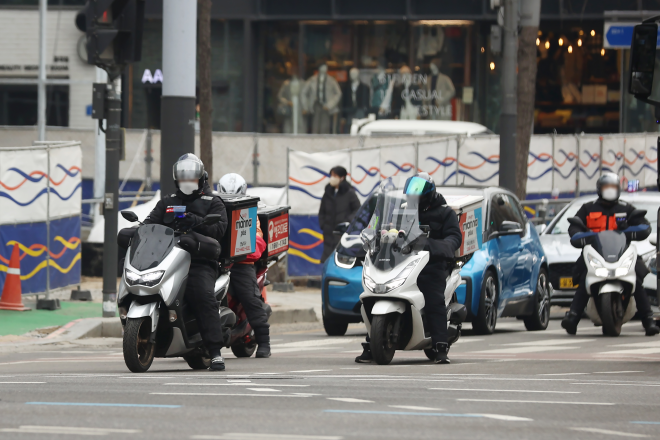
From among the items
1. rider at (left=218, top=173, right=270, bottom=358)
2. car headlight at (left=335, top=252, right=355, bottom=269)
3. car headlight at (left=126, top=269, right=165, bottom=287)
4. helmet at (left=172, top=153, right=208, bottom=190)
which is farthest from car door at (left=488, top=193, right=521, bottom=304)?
car headlight at (left=126, top=269, right=165, bottom=287)

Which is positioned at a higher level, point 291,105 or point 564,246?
point 291,105

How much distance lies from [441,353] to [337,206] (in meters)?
8.36

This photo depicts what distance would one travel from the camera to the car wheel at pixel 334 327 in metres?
15.0

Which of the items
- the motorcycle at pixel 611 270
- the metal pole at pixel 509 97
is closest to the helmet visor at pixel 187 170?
the motorcycle at pixel 611 270

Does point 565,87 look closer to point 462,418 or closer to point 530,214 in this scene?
point 530,214

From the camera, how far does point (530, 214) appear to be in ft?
79.9

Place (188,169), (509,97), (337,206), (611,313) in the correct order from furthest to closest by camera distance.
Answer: (509,97), (337,206), (611,313), (188,169)

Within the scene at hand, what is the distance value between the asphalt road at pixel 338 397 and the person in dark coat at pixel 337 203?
672 centimetres

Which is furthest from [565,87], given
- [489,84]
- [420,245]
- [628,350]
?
[420,245]

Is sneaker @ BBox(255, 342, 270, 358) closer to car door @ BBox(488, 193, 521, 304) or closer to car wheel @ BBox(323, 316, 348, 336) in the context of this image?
car wheel @ BBox(323, 316, 348, 336)

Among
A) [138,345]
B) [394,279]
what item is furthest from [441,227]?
[138,345]

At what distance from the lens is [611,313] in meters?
14.8

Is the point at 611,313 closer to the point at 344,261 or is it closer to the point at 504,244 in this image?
the point at 504,244

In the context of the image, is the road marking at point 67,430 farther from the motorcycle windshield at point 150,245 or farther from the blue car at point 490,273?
the blue car at point 490,273
